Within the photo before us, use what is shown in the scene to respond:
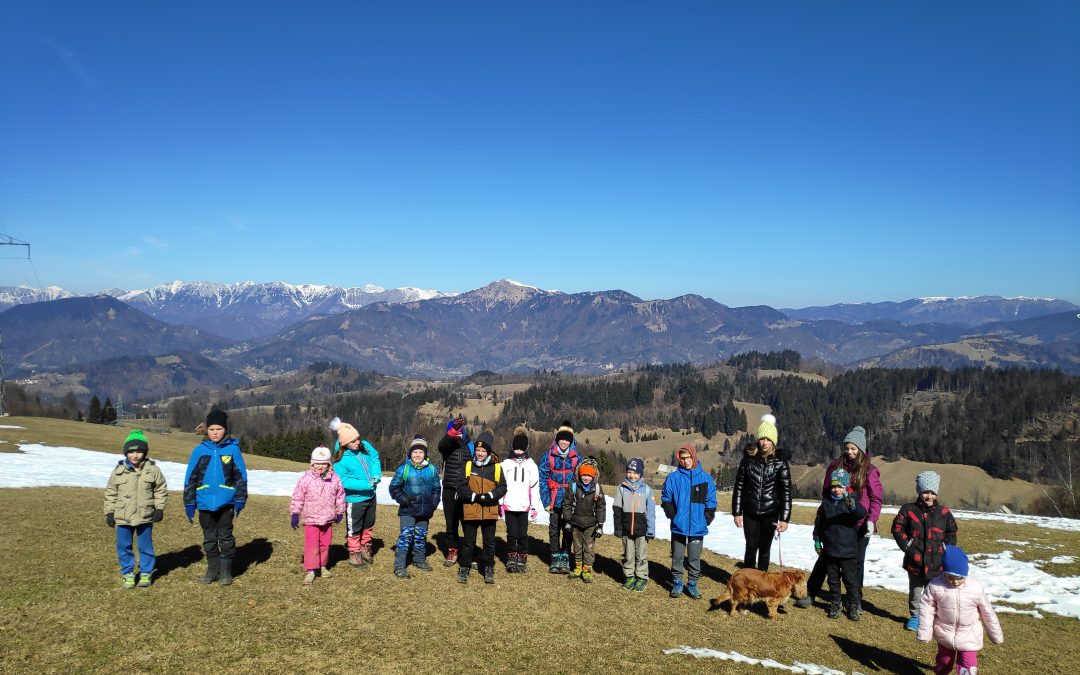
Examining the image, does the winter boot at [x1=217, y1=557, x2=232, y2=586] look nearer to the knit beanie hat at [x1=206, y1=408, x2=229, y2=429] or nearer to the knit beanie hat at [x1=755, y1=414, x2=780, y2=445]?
the knit beanie hat at [x1=206, y1=408, x2=229, y2=429]

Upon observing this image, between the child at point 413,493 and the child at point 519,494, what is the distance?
1.52 metres

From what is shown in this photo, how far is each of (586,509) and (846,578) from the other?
533 centimetres

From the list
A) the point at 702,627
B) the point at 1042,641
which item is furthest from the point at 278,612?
the point at 1042,641

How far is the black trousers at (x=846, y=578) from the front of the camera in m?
11.9

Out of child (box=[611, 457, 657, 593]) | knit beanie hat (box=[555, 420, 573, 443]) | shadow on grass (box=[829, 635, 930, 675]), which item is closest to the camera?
shadow on grass (box=[829, 635, 930, 675])

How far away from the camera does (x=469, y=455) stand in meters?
12.5

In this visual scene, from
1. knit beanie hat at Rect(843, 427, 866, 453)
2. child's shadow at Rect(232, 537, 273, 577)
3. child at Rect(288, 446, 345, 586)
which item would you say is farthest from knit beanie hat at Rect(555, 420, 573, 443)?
child's shadow at Rect(232, 537, 273, 577)

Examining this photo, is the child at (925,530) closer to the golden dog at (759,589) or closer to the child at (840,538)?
the child at (840,538)

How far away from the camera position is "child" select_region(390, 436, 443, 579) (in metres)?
12.1

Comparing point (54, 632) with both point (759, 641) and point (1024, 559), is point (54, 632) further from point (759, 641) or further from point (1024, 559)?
point (1024, 559)

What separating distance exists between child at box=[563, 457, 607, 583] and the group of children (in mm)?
24

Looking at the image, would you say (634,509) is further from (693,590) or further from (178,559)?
(178,559)

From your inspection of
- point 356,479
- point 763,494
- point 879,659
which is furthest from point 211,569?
point 879,659

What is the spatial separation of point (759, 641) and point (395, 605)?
627cm
